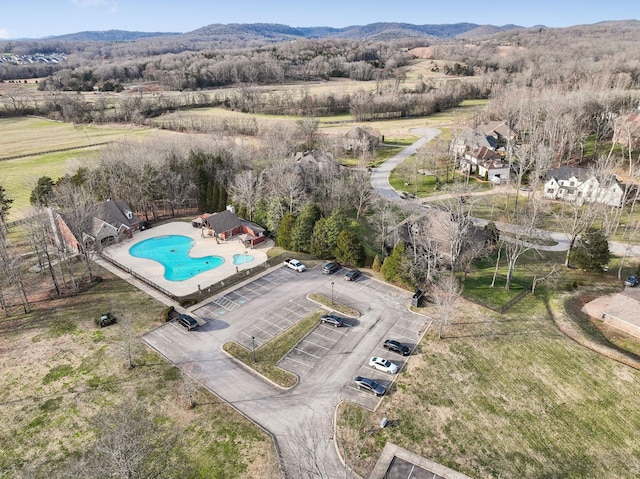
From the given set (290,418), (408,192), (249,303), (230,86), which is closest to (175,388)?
(290,418)

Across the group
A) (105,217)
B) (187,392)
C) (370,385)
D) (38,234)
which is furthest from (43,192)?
(370,385)

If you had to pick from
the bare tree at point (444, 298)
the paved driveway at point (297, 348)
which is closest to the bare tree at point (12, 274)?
the paved driveway at point (297, 348)

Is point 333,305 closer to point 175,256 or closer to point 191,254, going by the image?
point 191,254

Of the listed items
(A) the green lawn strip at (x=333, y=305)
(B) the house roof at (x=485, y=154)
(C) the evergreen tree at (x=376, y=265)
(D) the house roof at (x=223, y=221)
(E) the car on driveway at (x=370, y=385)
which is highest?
(B) the house roof at (x=485, y=154)

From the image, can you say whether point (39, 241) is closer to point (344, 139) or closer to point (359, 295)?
point (359, 295)

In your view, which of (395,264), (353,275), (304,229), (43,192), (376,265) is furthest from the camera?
(43,192)

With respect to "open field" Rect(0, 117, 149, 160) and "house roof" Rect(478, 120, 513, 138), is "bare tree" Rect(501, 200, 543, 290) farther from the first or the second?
"open field" Rect(0, 117, 149, 160)

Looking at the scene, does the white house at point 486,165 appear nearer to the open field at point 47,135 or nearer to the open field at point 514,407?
the open field at point 514,407
